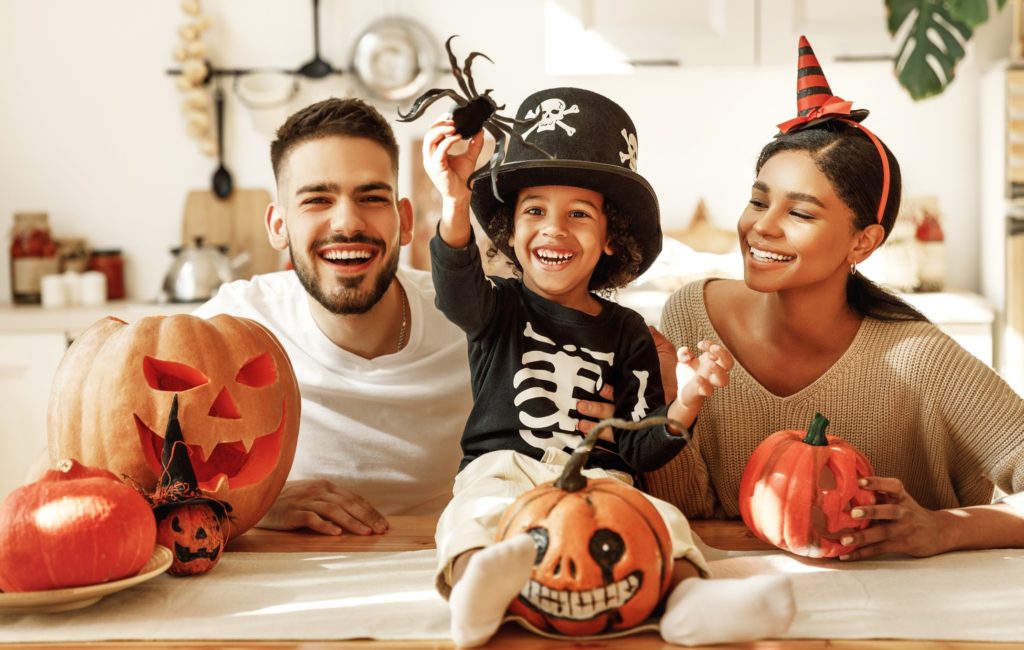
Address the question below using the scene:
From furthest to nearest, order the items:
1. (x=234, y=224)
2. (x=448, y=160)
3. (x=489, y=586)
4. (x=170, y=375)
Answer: (x=234, y=224), (x=170, y=375), (x=448, y=160), (x=489, y=586)

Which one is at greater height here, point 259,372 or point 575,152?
point 575,152

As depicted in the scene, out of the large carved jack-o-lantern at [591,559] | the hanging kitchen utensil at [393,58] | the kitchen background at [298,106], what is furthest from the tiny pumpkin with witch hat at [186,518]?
the hanging kitchen utensil at [393,58]

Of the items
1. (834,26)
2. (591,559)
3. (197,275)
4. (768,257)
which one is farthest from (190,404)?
(834,26)

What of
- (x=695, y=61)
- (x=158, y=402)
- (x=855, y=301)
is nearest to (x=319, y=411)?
(x=158, y=402)

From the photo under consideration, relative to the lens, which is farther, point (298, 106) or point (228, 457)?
point (298, 106)

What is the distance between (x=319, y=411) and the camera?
5.65 ft

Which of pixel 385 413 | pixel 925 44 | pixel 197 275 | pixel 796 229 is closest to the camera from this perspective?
pixel 796 229

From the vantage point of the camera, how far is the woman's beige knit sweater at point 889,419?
1.44 m

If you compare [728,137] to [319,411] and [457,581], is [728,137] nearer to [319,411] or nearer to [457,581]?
[319,411]

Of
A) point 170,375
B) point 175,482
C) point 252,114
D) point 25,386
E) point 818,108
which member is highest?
point 252,114

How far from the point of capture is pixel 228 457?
4.18 feet

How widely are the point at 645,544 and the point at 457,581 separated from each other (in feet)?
0.62

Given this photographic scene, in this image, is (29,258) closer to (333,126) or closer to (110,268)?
(110,268)

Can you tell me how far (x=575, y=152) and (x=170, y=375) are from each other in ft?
1.91
